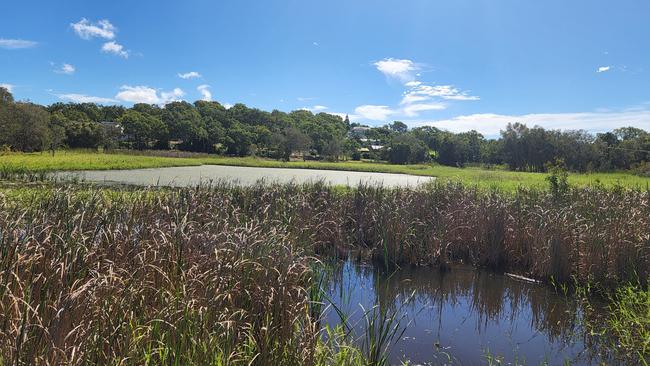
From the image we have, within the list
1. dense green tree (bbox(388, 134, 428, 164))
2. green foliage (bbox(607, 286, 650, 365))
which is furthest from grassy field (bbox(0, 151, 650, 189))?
dense green tree (bbox(388, 134, 428, 164))

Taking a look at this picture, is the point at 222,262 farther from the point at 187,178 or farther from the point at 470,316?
the point at 187,178

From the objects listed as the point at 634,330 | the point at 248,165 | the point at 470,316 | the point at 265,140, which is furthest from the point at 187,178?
the point at 265,140

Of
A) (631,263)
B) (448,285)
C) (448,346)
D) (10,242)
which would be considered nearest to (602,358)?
(448,346)

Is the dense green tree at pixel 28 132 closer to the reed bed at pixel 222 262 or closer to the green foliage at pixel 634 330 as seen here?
the reed bed at pixel 222 262

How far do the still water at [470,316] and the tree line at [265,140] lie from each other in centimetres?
3905

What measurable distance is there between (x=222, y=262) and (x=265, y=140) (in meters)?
85.8

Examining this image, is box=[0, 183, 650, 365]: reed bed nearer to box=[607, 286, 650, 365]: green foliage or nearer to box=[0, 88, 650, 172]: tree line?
box=[607, 286, 650, 365]: green foliage

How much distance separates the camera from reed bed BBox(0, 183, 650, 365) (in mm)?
2930

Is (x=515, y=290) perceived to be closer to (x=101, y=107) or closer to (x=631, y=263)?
(x=631, y=263)

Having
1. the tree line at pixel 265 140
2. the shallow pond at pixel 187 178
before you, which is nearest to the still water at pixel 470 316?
the shallow pond at pixel 187 178

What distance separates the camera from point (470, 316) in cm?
643

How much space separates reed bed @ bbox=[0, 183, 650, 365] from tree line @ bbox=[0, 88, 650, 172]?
3758 centimetres

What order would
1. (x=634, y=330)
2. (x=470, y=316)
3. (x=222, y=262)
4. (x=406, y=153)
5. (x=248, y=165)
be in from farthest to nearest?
(x=406, y=153)
(x=248, y=165)
(x=470, y=316)
(x=634, y=330)
(x=222, y=262)

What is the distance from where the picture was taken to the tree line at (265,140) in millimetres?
47469
